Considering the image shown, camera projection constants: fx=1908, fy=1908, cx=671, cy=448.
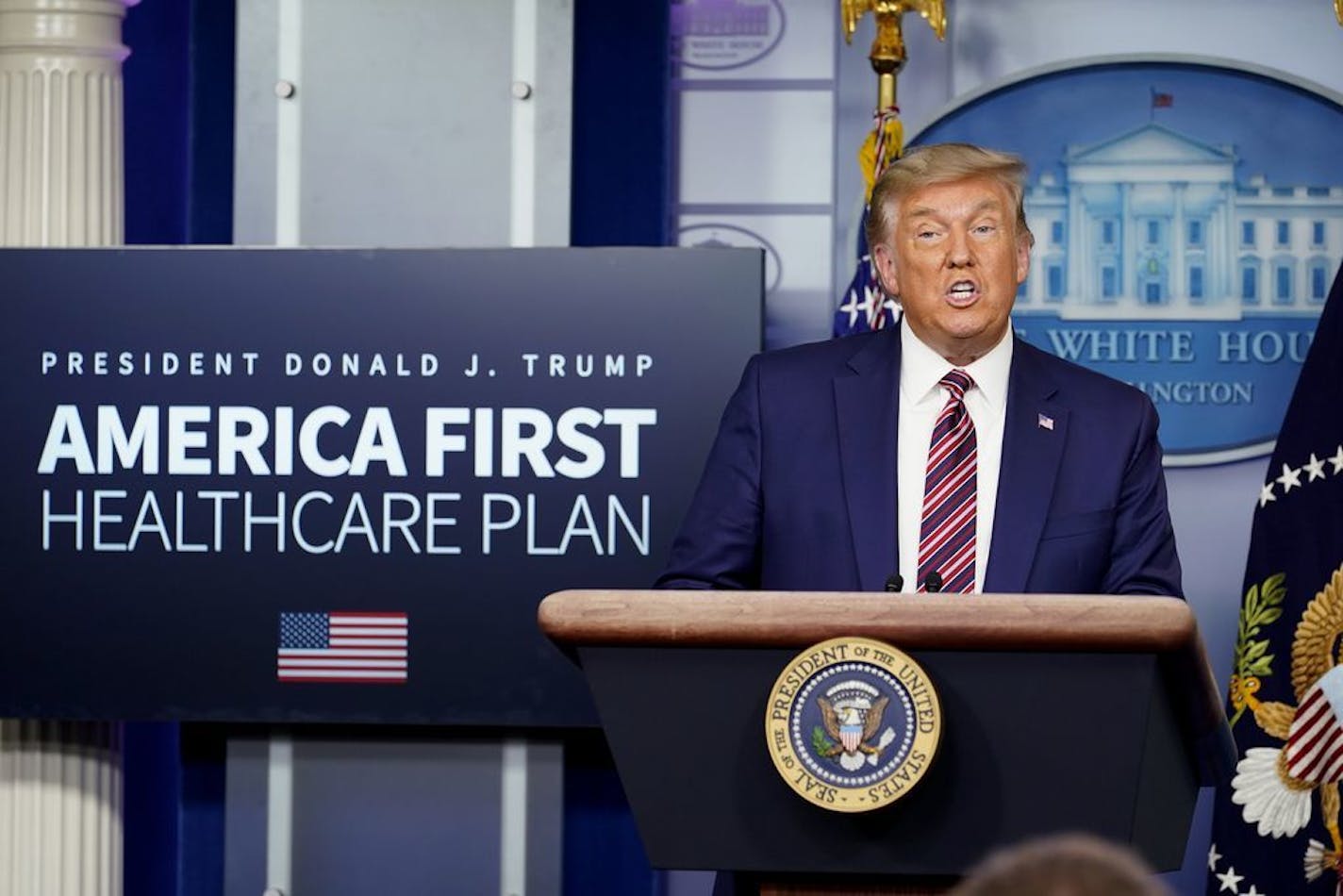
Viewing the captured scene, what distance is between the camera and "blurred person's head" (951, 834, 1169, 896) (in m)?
0.74

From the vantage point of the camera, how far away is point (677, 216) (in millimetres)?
4117

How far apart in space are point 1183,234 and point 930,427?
1960mm

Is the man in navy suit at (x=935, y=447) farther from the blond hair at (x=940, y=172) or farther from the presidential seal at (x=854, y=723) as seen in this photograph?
the presidential seal at (x=854, y=723)

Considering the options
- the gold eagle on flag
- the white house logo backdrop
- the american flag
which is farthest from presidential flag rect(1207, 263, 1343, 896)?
the american flag

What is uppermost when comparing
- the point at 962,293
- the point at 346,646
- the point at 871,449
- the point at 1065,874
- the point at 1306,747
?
the point at 962,293

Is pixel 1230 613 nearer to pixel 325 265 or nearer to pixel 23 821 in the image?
pixel 325 265

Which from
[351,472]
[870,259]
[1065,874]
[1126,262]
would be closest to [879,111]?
[870,259]

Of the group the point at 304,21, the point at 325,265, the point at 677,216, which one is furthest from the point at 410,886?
the point at 304,21

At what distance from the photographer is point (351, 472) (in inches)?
140

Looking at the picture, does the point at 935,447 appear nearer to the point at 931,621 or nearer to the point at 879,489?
the point at 879,489

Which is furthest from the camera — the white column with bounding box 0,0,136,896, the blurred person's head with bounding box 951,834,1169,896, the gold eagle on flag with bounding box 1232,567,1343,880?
the white column with bounding box 0,0,136,896

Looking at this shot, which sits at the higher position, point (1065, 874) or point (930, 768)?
point (1065, 874)

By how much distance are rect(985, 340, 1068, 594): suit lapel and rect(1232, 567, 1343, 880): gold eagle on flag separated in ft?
4.37

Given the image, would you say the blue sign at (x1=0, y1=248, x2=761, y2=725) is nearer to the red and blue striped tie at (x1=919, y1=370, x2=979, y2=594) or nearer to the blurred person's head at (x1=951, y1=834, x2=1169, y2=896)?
the red and blue striped tie at (x1=919, y1=370, x2=979, y2=594)
